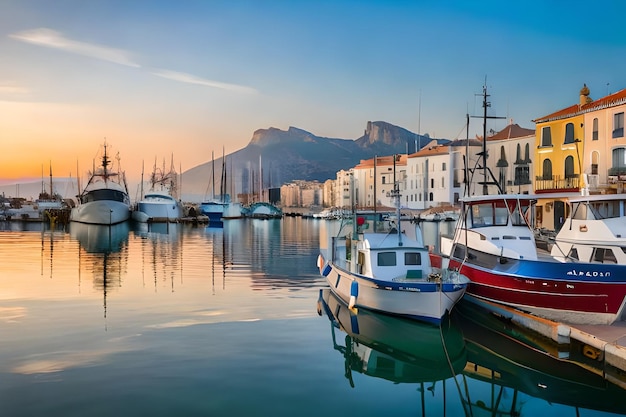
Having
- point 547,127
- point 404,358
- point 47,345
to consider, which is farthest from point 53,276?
point 547,127

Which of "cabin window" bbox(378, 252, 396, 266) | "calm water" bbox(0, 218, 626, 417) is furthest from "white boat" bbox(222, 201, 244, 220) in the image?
"cabin window" bbox(378, 252, 396, 266)

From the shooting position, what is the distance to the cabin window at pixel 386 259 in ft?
68.1

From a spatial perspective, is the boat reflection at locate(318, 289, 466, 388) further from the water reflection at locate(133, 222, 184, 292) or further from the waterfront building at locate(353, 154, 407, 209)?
the waterfront building at locate(353, 154, 407, 209)

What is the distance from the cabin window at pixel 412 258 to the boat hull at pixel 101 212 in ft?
246

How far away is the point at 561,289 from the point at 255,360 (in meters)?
9.46

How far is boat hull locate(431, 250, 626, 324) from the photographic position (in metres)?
17.4

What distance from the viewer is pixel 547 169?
48.0m

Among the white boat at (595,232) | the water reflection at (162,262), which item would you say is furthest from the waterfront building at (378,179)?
the white boat at (595,232)

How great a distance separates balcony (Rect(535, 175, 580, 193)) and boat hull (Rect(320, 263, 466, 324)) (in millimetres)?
28402

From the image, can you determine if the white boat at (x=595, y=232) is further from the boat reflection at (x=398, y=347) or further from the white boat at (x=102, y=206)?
the white boat at (x=102, y=206)

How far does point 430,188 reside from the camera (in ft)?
366

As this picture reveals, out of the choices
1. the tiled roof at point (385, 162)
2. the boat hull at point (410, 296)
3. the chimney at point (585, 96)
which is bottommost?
the boat hull at point (410, 296)

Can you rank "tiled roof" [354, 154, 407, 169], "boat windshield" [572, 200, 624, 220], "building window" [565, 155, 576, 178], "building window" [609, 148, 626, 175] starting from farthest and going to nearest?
"tiled roof" [354, 154, 407, 169] → "building window" [565, 155, 576, 178] → "building window" [609, 148, 626, 175] → "boat windshield" [572, 200, 624, 220]

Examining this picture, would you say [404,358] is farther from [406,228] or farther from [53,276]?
[53,276]
